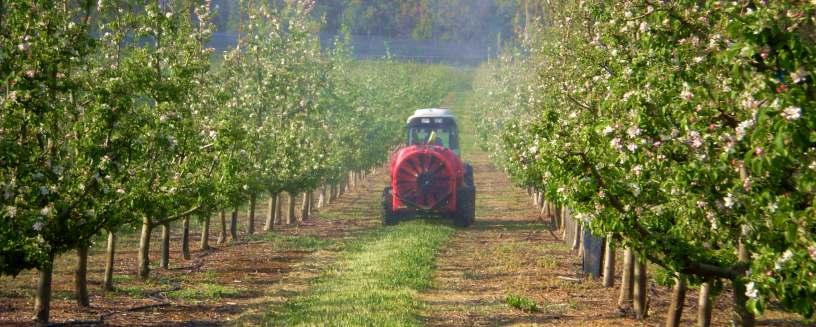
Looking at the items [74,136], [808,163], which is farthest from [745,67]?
[74,136]

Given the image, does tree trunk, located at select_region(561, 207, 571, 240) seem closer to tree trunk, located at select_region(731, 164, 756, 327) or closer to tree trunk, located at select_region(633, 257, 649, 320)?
tree trunk, located at select_region(633, 257, 649, 320)

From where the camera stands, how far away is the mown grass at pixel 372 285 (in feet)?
46.0

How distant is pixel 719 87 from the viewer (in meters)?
9.63

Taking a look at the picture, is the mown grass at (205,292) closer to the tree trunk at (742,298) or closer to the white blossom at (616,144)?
the tree trunk at (742,298)

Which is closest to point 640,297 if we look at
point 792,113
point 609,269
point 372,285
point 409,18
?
point 609,269

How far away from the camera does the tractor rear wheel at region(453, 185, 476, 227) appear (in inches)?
1110

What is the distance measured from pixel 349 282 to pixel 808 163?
462 inches

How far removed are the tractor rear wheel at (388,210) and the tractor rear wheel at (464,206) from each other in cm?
179

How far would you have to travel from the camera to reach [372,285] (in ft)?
56.4

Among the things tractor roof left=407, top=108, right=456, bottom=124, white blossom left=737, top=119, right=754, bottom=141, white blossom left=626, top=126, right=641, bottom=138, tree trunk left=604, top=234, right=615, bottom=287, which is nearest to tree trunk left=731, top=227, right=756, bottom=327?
white blossom left=626, top=126, right=641, bottom=138

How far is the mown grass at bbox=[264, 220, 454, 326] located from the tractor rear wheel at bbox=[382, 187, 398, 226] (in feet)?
7.81

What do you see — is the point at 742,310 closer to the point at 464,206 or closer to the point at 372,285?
the point at 372,285

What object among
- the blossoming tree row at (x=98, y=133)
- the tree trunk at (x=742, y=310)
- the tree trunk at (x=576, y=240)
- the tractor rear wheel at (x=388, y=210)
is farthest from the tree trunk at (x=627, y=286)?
the tractor rear wheel at (x=388, y=210)

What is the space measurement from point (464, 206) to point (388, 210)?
219 centimetres
